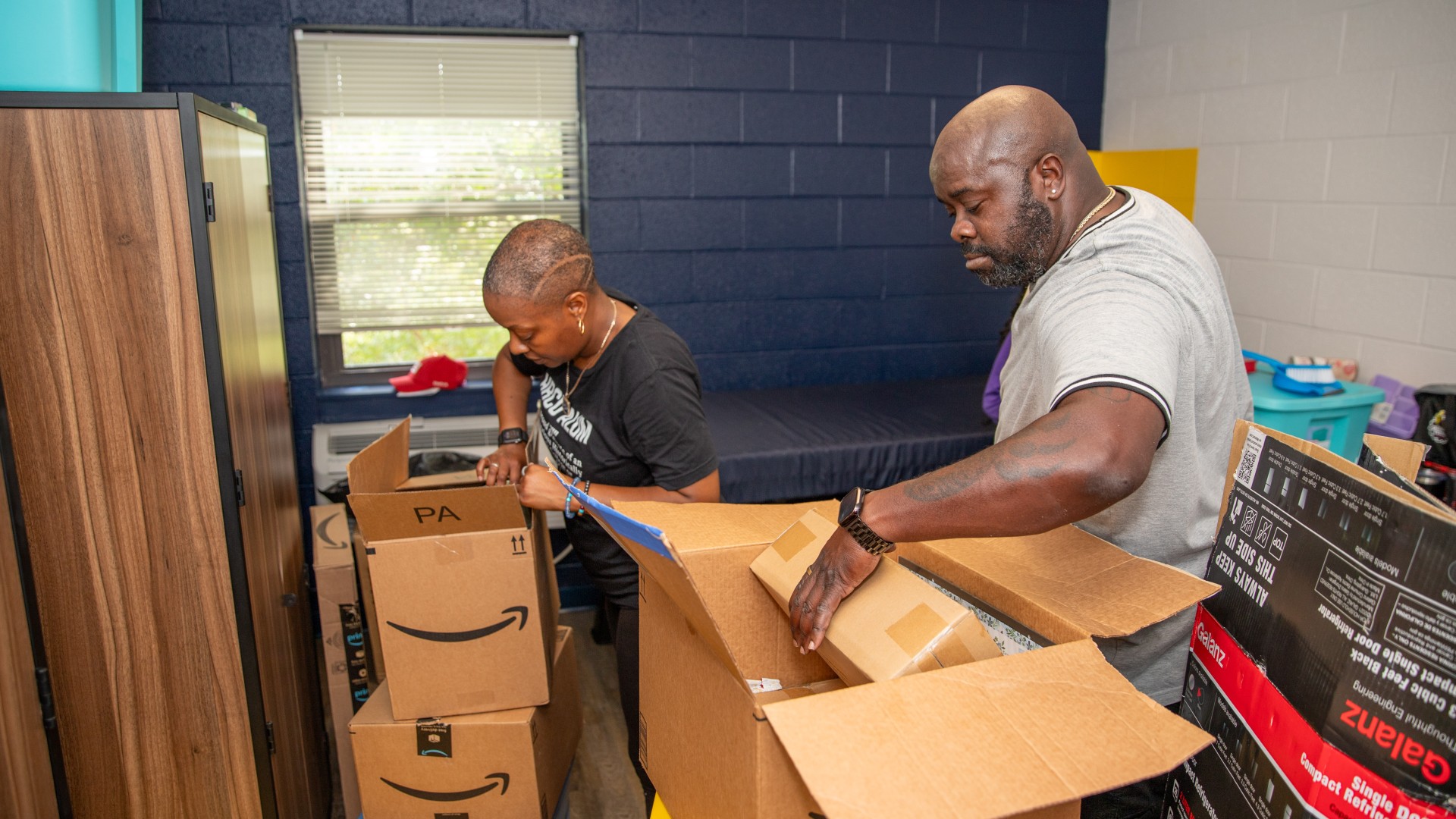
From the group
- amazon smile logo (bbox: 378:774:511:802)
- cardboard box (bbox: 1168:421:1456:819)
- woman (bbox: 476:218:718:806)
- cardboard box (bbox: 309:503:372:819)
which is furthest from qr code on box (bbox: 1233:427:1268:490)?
cardboard box (bbox: 309:503:372:819)

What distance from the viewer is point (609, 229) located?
11.6 ft

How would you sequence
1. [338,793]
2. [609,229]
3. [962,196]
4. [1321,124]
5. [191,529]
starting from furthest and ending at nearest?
[609,229] < [1321,124] < [338,793] < [191,529] < [962,196]

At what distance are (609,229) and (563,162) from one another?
0.30 metres

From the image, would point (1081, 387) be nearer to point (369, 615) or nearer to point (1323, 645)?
point (1323, 645)

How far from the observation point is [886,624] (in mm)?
955

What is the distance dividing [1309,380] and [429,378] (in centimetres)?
288

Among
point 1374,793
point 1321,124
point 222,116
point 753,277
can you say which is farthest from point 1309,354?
point 222,116

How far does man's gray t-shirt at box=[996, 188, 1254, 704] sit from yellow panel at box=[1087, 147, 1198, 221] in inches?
105

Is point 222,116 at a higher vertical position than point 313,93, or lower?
lower

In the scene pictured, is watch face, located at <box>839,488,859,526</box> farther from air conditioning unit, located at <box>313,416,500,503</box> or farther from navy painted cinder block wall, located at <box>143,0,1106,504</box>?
navy painted cinder block wall, located at <box>143,0,1106,504</box>

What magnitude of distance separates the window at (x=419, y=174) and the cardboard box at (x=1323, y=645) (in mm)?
3003

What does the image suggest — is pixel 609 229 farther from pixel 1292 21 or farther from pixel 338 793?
pixel 1292 21

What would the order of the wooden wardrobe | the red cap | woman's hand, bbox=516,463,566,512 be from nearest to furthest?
the wooden wardrobe, woman's hand, bbox=516,463,566,512, the red cap

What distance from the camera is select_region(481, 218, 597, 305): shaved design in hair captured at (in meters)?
1.66
